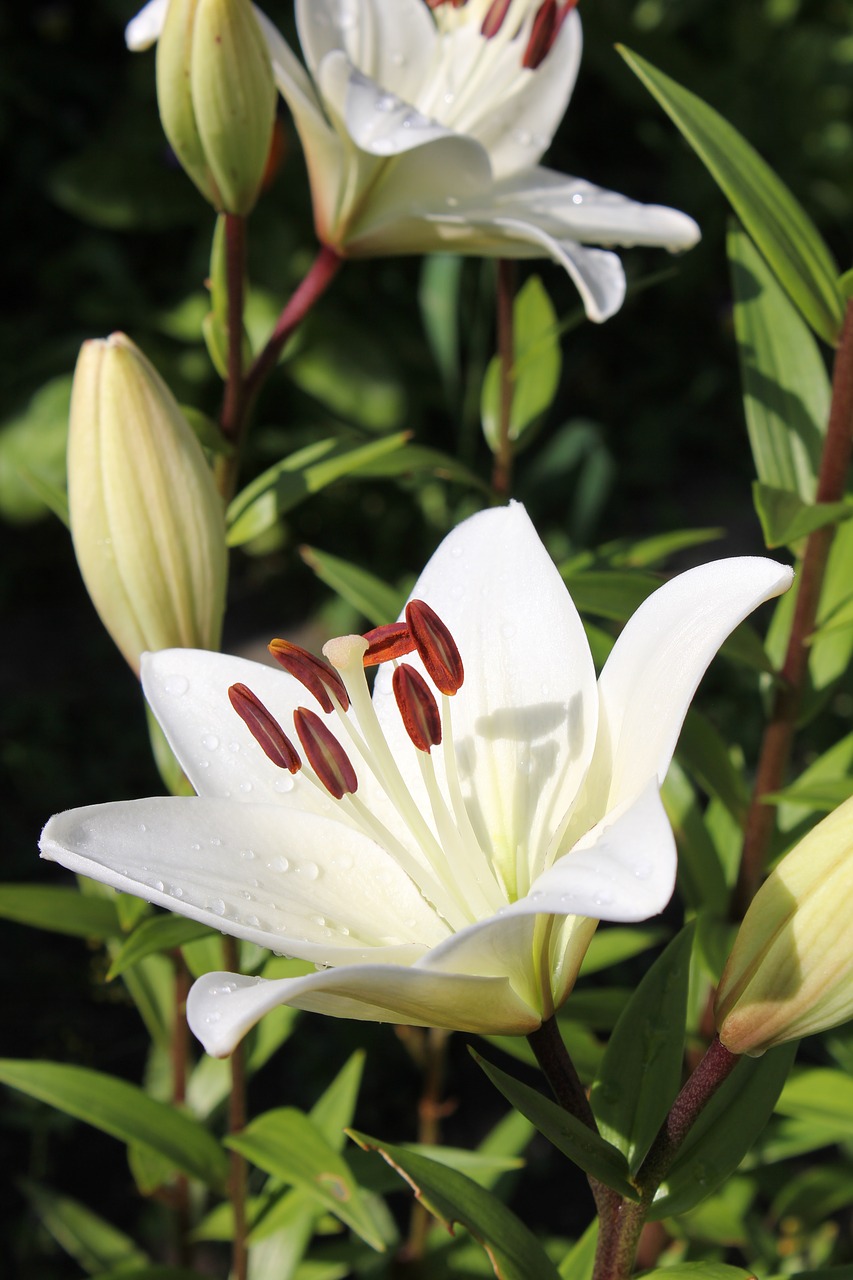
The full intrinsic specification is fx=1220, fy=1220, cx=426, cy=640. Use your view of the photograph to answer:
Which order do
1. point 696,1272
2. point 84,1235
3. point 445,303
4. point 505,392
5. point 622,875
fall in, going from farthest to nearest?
point 445,303
point 84,1235
point 505,392
point 696,1272
point 622,875

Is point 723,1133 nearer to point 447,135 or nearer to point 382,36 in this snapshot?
point 447,135

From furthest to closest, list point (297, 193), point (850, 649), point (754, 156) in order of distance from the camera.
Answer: point (297, 193) < point (850, 649) < point (754, 156)

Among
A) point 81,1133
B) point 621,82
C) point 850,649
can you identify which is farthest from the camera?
point 621,82

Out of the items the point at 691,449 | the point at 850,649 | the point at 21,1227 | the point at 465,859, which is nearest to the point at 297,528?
the point at 691,449

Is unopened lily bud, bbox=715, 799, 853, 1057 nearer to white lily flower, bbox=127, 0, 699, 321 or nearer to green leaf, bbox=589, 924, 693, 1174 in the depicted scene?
green leaf, bbox=589, 924, 693, 1174

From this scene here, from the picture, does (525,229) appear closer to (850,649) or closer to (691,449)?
(850,649)

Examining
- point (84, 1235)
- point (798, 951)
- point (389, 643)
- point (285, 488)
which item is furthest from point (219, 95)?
point (84, 1235)

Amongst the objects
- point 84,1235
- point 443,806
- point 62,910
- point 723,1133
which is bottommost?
point 84,1235

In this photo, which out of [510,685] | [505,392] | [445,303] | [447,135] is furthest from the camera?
[445,303]
